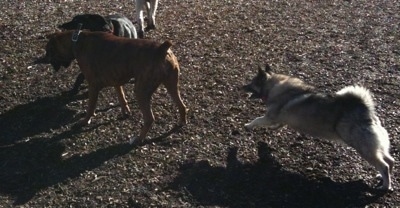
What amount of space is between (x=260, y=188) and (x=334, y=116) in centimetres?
97

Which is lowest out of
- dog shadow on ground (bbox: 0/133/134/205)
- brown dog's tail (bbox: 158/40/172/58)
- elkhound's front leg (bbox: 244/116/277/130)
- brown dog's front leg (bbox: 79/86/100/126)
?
dog shadow on ground (bbox: 0/133/134/205)

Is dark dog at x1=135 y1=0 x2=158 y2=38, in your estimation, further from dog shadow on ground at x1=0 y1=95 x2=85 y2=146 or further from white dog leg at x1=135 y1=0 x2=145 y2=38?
dog shadow on ground at x1=0 y1=95 x2=85 y2=146

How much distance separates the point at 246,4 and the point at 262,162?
5602 millimetres

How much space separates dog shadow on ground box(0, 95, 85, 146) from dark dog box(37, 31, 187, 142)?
388mm

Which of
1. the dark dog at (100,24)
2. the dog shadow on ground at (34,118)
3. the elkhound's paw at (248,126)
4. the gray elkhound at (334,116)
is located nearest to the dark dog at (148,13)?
the dark dog at (100,24)

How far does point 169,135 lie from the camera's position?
234 inches

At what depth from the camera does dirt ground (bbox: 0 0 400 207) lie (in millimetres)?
4973

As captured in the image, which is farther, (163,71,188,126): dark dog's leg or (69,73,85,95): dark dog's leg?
(69,73,85,95): dark dog's leg

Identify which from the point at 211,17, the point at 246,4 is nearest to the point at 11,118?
the point at 211,17

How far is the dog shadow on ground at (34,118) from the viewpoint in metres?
5.93

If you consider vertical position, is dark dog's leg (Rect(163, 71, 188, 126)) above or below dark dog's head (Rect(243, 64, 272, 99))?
below

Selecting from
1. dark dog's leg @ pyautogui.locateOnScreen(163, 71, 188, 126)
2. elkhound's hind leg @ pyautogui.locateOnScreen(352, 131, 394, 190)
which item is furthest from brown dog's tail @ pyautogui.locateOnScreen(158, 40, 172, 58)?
elkhound's hind leg @ pyautogui.locateOnScreen(352, 131, 394, 190)

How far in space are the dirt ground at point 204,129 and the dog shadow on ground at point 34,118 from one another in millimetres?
12

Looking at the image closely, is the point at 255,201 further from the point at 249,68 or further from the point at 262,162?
the point at 249,68
